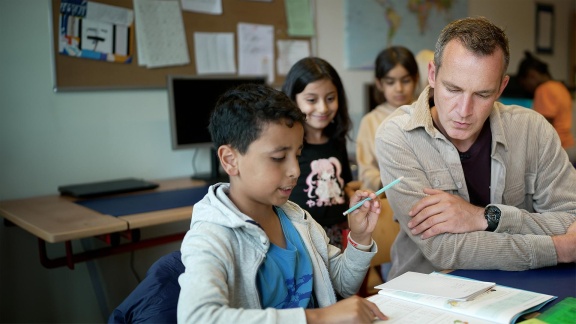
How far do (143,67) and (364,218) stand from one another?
2.06 meters

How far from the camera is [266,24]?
3504 mm

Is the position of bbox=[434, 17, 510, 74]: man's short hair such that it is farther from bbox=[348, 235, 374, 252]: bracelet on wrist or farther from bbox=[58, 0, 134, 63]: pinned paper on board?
bbox=[58, 0, 134, 63]: pinned paper on board

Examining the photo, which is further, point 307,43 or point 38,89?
→ point 307,43

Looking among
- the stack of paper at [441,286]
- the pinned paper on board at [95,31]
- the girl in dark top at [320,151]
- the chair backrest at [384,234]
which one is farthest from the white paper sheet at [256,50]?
the stack of paper at [441,286]

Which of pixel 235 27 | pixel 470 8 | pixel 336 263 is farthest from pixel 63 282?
pixel 470 8

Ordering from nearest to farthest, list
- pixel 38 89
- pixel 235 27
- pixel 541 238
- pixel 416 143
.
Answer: pixel 541 238, pixel 416 143, pixel 38 89, pixel 235 27

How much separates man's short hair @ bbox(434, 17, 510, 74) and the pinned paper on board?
72.9 inches

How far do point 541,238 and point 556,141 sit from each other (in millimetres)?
385

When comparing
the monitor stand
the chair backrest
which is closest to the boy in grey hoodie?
the chair backrest

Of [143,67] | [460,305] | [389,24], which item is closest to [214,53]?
[143,67]

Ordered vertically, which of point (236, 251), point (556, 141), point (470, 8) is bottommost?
point (236, 251)

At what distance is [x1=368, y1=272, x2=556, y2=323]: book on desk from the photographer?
104 centimetres

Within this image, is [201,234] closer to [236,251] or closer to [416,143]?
[236,251]

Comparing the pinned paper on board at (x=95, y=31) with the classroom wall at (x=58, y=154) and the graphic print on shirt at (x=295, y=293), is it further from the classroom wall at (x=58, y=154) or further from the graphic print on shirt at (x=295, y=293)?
the graphic print on shirt at (x=295, y=293)
